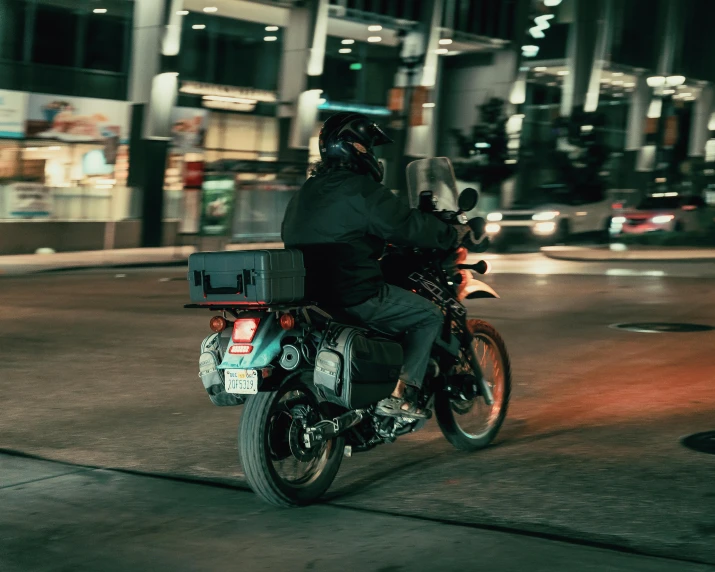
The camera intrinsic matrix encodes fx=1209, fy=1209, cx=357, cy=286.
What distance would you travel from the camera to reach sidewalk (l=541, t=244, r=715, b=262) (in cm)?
2858

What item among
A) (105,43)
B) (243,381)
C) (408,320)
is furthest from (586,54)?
(243,381)

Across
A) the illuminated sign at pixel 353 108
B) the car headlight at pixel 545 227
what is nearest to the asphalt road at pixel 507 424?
the car headlight at pixel 545 227

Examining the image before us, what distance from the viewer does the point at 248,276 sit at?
5.66 metres

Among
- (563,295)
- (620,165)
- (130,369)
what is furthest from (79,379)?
(620,165)

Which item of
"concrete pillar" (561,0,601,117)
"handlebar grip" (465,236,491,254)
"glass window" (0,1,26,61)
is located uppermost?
"concrete pillar" (561,0,601,117)

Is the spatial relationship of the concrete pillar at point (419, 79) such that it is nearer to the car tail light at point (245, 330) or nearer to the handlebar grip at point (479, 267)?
the handlebar grip at point (479, 267)

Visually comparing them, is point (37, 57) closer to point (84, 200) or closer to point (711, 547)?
point (84, 200)

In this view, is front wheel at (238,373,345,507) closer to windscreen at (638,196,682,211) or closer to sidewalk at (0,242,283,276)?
sidewalk at (0,242,283,276)

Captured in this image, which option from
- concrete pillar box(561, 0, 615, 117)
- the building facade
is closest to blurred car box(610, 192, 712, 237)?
the building facade

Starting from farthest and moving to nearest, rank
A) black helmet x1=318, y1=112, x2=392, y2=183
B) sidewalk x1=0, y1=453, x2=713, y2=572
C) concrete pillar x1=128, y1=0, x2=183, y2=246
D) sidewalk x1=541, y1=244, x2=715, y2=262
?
1. concrete pillar x1=128, y1=0, x2=183, y2=246
2. sidewalk x1=541, y1=244, x2=715, y2=262
3. black helmet x1=318, y1=112, x2=392, y2=183
4. sidewalk x1=0, y1=453, x2=713, y2=572

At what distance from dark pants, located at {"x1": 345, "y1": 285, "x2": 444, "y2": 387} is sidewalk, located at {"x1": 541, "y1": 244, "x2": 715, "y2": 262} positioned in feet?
74.3

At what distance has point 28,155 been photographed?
32.8 meters

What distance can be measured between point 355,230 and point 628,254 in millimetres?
25036

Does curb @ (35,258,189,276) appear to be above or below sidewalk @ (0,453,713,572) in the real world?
below
